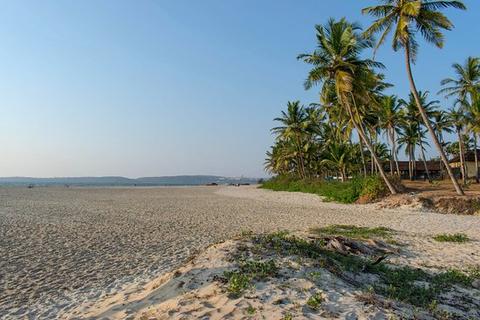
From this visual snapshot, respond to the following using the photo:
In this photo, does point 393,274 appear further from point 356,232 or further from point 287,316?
point 356,232

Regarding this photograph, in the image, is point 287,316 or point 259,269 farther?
point 259,269

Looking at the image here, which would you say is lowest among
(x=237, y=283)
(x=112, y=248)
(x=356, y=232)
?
(x=112, y=248)

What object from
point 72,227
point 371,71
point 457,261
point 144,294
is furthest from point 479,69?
point 144,294

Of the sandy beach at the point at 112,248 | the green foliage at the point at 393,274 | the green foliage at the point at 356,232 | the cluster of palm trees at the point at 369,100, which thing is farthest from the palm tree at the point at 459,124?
the green foliage at the point at 393,274

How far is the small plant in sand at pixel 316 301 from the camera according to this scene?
14.0 feet

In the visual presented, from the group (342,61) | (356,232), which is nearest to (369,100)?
(342,61)

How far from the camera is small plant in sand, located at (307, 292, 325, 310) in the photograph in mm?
4277

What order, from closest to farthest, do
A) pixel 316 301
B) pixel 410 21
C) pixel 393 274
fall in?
pixel 316 301, pixel 393 274, pixel 410 21

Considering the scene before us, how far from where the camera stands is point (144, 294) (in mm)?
5426

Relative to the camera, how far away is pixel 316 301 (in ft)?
14.3

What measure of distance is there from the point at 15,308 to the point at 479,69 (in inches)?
1490

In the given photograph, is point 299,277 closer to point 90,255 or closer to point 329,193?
point 90,255

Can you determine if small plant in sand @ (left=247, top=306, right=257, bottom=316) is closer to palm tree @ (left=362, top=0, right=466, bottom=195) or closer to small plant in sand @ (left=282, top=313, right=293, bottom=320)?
small plant in sand @ (left=282, top=313, right=293, bottom=320)

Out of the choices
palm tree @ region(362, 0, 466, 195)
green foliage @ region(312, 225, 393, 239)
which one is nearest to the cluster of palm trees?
palm tree @ region(362, 0, 466, 195)
